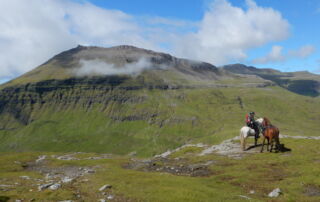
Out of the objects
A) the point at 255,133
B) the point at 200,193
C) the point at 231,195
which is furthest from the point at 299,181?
the point at 255,133

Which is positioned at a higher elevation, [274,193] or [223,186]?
[274,193]

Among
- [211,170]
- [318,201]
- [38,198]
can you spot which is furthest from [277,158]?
[38,198]

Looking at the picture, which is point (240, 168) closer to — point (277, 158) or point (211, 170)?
point (211, 170)

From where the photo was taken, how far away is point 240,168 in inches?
1635

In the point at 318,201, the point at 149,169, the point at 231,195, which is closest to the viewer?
the point at 318,201

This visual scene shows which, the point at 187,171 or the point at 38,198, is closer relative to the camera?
the point at 38,198

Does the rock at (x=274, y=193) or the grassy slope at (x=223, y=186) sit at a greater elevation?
the rock at (x=274, y=193)

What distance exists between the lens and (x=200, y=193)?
26.2 meters

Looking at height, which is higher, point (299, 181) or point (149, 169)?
point (299, 181)

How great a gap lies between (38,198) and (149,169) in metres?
26.1

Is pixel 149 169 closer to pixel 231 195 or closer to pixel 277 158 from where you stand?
pixel 277 158

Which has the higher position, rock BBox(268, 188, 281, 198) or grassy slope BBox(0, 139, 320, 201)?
rock BBox(268, 188, 281, 198)

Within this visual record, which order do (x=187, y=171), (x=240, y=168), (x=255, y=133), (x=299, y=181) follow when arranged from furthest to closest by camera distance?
(x=255, y=133) < (x=187, y=171) < (x=240, y=168) < (x=299, y=181)

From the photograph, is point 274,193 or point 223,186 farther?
point 223,186
